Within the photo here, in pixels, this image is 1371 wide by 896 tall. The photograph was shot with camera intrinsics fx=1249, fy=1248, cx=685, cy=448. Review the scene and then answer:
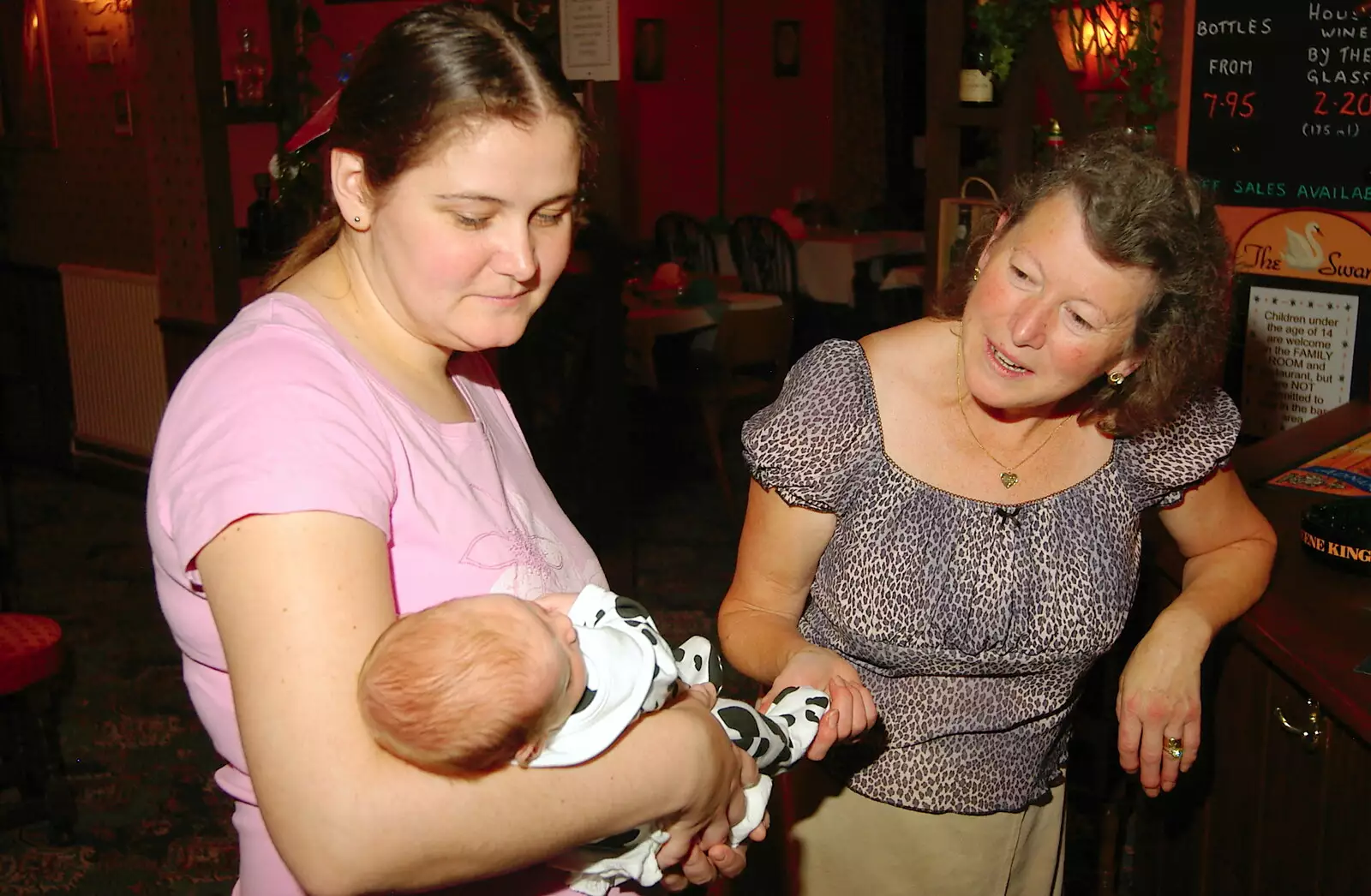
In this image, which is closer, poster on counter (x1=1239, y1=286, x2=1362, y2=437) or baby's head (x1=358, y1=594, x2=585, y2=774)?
baby's head (x1=358, y1=594, x2=585, y2=774)

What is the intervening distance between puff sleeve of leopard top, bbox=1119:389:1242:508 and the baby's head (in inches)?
44.7

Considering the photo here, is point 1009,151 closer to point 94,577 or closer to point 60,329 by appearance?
point 94,577

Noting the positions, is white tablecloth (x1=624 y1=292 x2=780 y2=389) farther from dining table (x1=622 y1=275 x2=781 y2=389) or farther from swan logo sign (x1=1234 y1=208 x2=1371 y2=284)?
swan logo sign (x1=1234 y1=208 x2=1371 y2=284)

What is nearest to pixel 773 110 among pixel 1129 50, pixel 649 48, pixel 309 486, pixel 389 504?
pixel 649 48

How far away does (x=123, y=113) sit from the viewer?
7168 mm

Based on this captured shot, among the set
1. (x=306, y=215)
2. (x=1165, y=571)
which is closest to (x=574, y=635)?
(x=1165, y=571)

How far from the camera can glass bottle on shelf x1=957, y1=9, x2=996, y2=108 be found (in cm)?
462

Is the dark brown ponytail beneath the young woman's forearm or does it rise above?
above

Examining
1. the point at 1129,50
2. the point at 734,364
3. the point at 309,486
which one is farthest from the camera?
the point at 734,364

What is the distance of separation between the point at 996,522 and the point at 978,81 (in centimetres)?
317

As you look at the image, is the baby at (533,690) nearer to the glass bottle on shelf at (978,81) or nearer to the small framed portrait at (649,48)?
the glass bottle on shelf at (978,81)

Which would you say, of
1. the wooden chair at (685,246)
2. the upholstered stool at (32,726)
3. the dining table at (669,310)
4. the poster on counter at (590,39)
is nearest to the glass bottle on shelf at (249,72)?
the dining table at (669,310)

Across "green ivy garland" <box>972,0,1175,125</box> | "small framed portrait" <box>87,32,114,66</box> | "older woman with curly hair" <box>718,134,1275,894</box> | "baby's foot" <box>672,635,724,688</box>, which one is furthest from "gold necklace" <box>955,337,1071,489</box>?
"small framed portrait" <box>87,32,114,66</box>

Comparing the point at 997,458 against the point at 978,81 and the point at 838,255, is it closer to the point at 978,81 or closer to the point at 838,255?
the point at 978,81
